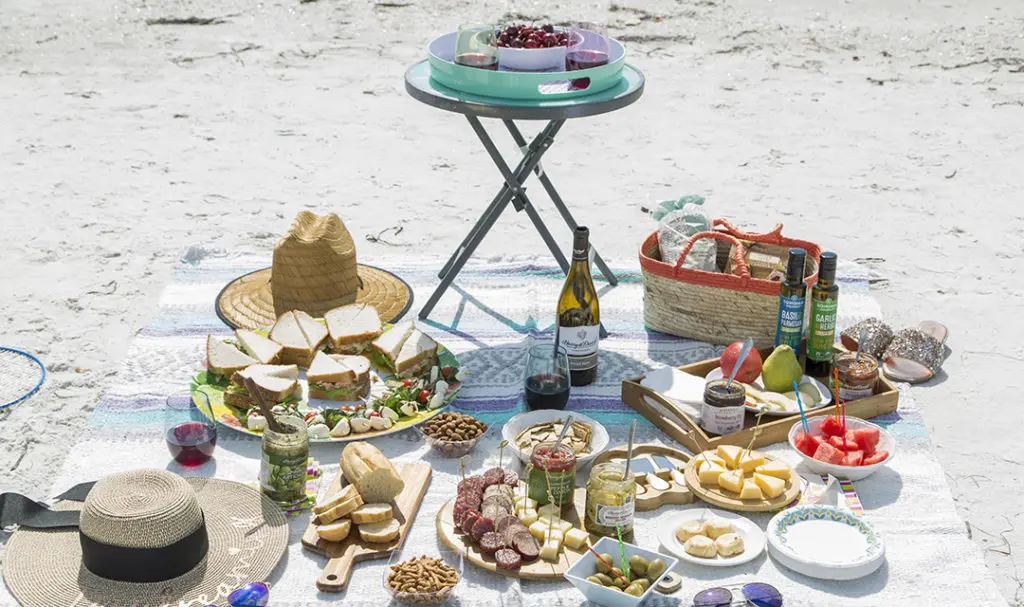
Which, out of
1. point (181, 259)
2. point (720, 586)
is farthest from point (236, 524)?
point (181, 259)

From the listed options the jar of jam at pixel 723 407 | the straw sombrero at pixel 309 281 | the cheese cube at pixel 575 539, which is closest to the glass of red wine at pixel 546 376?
the jar of jam at pixel 723 407

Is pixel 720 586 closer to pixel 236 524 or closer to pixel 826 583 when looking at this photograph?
pixel 826 583

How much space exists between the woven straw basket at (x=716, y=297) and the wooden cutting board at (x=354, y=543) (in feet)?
4.90

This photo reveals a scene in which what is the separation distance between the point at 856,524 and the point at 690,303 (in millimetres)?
1491

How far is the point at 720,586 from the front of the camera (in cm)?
344

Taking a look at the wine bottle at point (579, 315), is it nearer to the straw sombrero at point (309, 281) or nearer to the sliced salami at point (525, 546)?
the straw sombrero at point (309, 281)

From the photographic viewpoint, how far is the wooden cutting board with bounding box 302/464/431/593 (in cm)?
342

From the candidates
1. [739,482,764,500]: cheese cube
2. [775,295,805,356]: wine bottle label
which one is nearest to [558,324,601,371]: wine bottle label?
[775,295,805,356]: wine bottle label

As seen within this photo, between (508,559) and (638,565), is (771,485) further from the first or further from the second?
(508,559)

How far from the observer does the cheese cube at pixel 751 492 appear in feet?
12.3

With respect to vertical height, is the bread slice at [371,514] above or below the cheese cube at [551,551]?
above

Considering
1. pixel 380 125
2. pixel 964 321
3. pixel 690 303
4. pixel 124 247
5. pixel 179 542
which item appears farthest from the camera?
pixel 380 125

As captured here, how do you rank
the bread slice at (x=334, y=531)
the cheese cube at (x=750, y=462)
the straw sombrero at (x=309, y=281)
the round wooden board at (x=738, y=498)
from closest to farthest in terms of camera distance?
the bread slice at (x=334, y=531) → the round wooden board at (x=738, y=498) → the cheese cube at (x=750, y=462) → the straw sombrero at (x=309, y=281)

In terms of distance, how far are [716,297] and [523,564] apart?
5.70 feet
